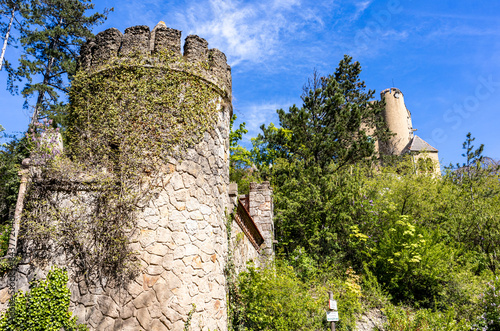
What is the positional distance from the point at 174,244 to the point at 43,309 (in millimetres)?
1850

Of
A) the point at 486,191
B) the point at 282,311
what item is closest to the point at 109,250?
the point at 282,311

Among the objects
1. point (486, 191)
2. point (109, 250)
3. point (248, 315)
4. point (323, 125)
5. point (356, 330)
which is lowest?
point (356, 330)

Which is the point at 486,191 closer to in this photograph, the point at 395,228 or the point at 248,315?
the point at 395,228

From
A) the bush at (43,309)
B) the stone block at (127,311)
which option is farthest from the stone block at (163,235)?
the bush at (43,309)

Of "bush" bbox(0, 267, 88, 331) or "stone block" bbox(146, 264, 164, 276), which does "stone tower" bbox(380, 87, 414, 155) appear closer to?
"stone block" bbox(146, 264, 164, 276)

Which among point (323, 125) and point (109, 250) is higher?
point (323, 125)

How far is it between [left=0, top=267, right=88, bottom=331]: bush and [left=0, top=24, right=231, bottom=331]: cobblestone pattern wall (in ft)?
0.39

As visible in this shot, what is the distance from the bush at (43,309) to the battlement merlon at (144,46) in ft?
11.3

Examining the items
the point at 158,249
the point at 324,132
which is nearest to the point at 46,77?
the point at 324,132

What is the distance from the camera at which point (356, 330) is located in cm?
906

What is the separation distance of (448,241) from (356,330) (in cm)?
733

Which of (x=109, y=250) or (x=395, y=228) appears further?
(x=395, y=228)

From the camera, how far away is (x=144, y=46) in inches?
233

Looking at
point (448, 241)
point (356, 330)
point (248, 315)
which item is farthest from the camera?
point (448, 241)
